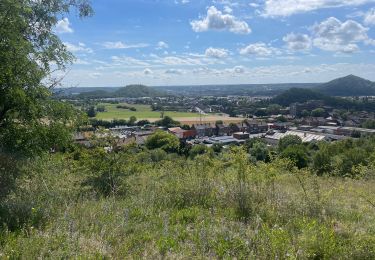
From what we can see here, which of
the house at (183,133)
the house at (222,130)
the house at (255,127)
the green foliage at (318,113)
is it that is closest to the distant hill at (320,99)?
the green foliage at (318,113)

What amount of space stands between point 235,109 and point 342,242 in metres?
120

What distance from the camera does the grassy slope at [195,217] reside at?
376 centimetres

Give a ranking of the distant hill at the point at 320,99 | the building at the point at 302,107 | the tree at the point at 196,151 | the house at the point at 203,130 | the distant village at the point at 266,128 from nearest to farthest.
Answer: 1. the tree at the point at 196,151
2. the distant village at the point at 266,128
3. the house at the point at 203,130
4. the building at the point at 302,107
5. the distant hill at the point at 320,99

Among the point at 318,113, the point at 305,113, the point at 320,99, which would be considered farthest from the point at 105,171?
the point at 320,99

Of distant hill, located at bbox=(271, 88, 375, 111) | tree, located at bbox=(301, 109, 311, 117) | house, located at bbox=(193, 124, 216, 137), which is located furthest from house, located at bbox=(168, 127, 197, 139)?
distant hill, located at bbox=(271, 88, 375, 111)

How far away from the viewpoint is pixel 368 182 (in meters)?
7.95

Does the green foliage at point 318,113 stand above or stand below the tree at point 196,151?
below

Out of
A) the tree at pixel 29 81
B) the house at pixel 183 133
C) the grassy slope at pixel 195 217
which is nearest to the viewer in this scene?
the grassy slope at pixel 195 217

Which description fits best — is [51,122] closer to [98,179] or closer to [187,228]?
[98,179]

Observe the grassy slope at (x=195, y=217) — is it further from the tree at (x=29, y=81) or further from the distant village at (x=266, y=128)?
the distant village at (x=266, y=128)

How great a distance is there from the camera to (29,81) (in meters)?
5.95

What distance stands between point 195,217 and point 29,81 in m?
3.56

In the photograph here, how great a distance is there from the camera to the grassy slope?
376cm

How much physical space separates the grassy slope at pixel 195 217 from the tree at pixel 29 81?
56 cm
